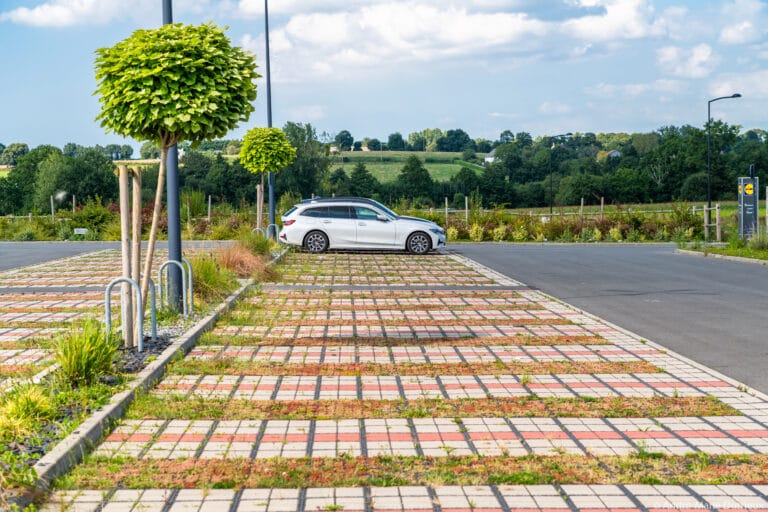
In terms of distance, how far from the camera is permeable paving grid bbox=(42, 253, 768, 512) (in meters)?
4.53

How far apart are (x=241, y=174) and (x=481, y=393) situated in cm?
7048

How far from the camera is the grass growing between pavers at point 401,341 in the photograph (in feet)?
30.1

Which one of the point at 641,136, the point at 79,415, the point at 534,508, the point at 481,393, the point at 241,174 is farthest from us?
the point at 641,136

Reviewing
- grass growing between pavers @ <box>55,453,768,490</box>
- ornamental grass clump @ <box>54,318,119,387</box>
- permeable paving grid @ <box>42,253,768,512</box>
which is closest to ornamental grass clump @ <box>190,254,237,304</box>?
permeable paving grid @ <box>42,253,768,512</box>

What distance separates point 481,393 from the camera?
270 inches

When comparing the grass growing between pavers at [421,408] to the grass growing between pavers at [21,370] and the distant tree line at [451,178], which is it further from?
the distant tree line at [451,178]

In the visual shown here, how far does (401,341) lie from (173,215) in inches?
153

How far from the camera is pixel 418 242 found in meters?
24.5

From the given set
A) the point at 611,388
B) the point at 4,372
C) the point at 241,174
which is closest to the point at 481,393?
the point at 611,388

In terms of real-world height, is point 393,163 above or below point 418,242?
above

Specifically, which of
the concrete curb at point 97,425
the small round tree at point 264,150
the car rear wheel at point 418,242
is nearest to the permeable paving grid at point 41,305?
the concrete curb at point 97,425

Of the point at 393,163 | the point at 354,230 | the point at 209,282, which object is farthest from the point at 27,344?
the point at 393,163

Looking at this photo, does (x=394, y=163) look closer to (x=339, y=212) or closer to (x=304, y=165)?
(x=304, y=165)

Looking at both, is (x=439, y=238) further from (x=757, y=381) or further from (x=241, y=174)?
(x=241, y=174)
